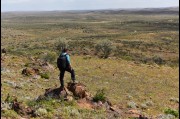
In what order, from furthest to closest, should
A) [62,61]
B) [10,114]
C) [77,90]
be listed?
1. [77,90]
2. [62,61]
3. [10,114]

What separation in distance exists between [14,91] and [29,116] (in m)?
6.09

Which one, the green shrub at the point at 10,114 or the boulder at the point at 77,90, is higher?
the boulder at the point at 77,90

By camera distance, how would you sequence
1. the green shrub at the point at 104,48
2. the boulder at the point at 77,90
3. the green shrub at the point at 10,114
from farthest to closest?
the green shrub at the point at 104,48 → the boulder at the point at 77,90 → the green shrub at the point at 10,114

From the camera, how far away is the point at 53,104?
53.4 ft

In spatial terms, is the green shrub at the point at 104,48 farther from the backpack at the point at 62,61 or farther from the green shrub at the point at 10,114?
the green shrub at the point at 10,114

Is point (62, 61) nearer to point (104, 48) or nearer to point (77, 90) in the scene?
point (77, 90)

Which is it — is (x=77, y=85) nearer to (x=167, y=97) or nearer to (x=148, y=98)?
(x=148, y=98)

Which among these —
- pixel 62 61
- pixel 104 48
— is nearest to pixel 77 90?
pixel 62 61

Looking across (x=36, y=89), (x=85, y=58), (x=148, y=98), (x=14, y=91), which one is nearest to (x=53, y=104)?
(x=14, y=91)

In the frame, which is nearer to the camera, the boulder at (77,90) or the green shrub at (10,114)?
the green shrub at (10,114)

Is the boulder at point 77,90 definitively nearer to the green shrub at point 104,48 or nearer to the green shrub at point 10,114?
the green shrub at point 10,114

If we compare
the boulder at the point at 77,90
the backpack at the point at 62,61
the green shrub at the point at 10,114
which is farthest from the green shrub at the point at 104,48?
the green shrub at the point at 10,114

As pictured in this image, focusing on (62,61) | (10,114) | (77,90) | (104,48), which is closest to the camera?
(10,114)

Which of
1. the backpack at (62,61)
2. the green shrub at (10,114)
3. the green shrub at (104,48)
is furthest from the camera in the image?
the green shrub at (104,48)
